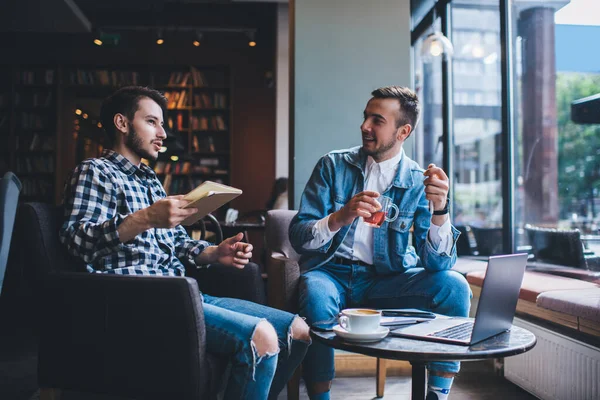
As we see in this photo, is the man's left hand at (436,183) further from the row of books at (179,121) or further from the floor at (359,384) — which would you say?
the row of books at (179,121)

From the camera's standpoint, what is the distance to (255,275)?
79.7 inches

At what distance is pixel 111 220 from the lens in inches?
61.8

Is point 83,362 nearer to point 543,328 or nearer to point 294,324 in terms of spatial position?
point 294,324

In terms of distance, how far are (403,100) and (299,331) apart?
1.11 m

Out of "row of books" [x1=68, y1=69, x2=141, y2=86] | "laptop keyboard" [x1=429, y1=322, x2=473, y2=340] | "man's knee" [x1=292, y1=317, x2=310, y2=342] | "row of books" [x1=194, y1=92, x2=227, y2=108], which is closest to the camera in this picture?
"laptop keyboard" [x1=429, y1=322, x2=473, y2=340]

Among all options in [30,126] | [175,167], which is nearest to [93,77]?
[30,126]

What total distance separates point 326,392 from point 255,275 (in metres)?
0.51

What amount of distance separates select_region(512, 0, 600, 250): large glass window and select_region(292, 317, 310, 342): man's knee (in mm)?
1929

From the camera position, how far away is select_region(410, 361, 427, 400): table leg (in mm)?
1409

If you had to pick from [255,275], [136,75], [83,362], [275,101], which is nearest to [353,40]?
[255,275]

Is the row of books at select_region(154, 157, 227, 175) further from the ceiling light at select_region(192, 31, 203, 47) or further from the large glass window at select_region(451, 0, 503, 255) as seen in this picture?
the large glass window at select_region(451, 0, 503, 255)

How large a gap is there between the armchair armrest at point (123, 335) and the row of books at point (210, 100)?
622 cm

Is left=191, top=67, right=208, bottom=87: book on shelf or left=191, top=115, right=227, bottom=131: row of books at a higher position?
left=191, top=67, right=208, bottom=87: book on shelf

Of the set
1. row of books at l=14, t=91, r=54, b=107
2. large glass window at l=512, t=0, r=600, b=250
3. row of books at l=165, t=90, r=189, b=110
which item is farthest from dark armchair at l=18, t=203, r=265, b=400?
row of books at l=14, t=91, r=54, b=107
